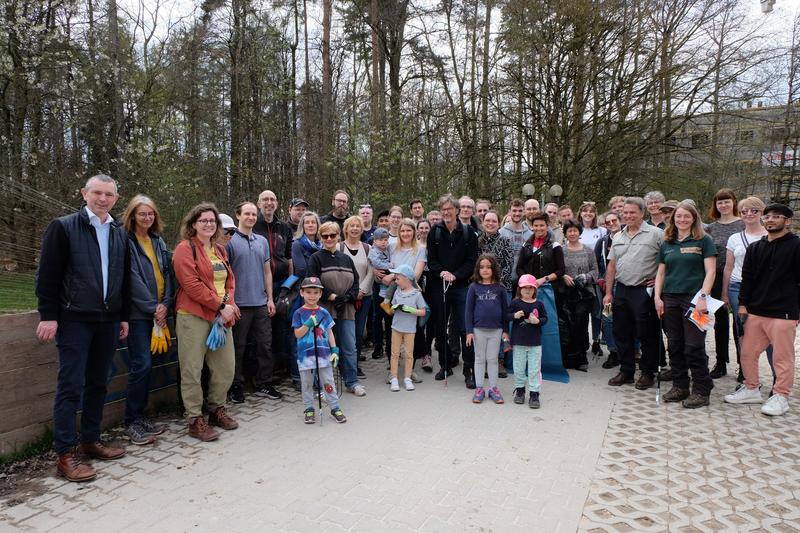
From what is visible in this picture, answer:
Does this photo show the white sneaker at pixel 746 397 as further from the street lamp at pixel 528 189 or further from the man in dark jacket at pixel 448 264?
the street lamp at pixel 528 189

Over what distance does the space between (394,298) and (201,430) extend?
7.88ft

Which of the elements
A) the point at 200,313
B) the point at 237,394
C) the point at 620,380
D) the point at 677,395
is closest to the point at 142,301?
the point at 200,313

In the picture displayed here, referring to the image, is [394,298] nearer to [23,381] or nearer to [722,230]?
[23,381]

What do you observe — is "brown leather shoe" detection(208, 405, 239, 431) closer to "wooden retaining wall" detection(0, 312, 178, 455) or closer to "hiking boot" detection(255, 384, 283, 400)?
"hiking boot" detection(255, 384, 283, 400)

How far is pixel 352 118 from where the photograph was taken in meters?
14.3

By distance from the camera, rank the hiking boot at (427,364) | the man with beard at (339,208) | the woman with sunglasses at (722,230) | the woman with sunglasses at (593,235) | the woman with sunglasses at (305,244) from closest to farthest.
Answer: the woman with sunglasses at (305,244) < the woman with sunglasses at (722,230) < the hiking boot at (427,364) < the man with beard at (339,208) < the woman with sunglasses at (593,235)

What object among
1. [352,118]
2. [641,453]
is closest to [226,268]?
[641,453]

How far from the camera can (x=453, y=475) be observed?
11.4 feet

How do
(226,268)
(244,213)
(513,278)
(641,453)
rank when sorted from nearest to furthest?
(641,453) < (226,268) < (244,213) < (513,278)

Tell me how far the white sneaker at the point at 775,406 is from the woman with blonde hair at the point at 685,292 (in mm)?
472

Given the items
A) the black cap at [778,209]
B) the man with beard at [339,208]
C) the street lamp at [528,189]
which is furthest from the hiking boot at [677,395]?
the street lamp at [528,189]

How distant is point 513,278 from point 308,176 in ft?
29.5

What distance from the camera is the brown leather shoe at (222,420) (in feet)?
14.1

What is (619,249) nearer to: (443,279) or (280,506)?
(443,279)
